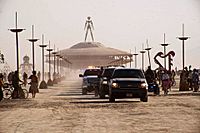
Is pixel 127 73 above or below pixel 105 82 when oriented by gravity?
above

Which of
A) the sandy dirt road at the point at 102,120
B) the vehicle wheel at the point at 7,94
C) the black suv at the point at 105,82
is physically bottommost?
the sandy dirt road at the point at 102,120

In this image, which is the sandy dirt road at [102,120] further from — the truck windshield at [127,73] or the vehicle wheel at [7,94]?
the vehicle wheel at [7,94]

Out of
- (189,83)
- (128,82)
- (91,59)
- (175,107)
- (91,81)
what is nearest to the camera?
(175,107)

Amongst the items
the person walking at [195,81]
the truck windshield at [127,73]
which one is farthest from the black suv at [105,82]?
the person walking at [195,81]

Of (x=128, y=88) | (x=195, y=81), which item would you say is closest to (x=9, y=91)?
(x=128, y=88)

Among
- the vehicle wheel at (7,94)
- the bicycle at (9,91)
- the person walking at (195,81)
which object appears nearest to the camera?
the bicycle at (9,91)

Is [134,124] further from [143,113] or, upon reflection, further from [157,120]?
[143,113]

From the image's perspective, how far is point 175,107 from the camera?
26.5 metres

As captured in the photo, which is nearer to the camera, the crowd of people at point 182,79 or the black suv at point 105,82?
the black suv at point 105,82

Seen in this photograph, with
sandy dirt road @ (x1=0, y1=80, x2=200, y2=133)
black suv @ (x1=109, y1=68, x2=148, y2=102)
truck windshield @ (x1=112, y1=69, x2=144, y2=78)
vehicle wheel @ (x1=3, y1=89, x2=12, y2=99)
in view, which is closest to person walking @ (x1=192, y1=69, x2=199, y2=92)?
truck windshield @ (x1=112, y1=69, x2=144, y2=78)

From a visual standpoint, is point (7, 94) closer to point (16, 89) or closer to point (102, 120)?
point (16, 89)

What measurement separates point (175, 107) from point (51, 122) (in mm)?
8008

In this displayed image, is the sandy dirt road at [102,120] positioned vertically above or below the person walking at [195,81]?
below

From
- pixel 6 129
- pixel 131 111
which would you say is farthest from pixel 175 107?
pixel 6 129
